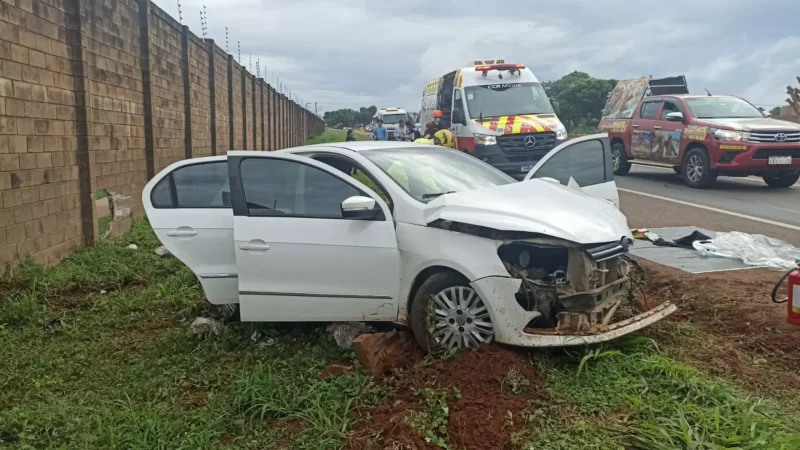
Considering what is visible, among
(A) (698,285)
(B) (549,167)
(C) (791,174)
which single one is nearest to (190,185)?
(B) (549,167)

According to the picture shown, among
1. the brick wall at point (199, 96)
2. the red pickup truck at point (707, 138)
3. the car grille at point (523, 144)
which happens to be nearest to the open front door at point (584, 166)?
the car grille at point (523, 144)

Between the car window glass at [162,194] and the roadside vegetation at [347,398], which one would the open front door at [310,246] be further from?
the car window glass at [162,194]

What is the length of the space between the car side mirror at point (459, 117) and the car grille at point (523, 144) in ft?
3.60

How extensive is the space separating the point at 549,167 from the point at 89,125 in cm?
561

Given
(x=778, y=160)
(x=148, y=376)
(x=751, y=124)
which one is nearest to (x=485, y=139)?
(x=751, y=124)

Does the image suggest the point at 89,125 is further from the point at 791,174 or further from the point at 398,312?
the point at 791,174

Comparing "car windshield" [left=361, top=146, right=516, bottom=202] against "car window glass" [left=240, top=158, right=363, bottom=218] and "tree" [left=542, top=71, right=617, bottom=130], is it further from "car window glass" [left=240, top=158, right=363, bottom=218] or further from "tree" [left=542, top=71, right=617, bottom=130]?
"tree" [left=542, top=71, right=617, bottom=130]

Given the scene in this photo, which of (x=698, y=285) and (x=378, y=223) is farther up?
Answer: (x=378, y=223)

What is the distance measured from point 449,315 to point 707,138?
33.2 ft

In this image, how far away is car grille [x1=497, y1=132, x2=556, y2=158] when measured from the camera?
12.2 m

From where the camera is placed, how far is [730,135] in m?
11.9

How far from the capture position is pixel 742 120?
1242cm

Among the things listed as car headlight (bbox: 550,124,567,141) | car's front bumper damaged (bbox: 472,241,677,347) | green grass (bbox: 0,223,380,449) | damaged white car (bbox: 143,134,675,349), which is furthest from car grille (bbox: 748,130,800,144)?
green grass (bbox: 0,223,380,449)

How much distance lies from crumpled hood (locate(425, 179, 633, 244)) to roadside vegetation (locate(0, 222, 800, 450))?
0.74m
